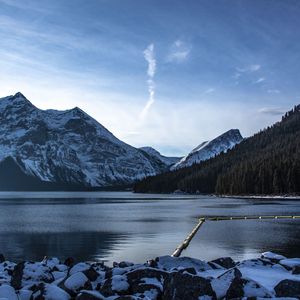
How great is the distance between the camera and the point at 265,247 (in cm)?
4231

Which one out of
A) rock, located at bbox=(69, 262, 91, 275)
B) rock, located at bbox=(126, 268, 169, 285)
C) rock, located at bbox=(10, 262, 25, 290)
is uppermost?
rock, located at bbox=(126, 268, 169, 285)

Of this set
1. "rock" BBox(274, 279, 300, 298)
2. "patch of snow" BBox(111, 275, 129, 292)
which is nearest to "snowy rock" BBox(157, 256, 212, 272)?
"patch of snow" BBox(111, 275, 129, 292)

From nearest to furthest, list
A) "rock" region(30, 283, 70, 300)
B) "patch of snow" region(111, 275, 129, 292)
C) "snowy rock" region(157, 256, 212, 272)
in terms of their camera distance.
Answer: "rock" region(30, 283, 70, 300) < "patch of snow" region(111, 275, 129, 292) < "snowy rock" region(157, 256, 212, 272)

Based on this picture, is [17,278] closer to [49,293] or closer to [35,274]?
[35,274]

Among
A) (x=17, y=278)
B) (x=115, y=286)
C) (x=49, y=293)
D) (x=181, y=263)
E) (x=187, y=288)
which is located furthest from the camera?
(x=181, y=263)

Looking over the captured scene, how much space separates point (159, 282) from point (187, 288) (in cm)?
291

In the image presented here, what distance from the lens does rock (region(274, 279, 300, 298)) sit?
63.9 feet

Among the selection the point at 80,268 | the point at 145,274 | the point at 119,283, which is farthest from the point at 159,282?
the point at 80,268

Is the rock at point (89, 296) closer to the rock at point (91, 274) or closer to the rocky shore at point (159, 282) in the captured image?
the rocky shore at point (159, 282)

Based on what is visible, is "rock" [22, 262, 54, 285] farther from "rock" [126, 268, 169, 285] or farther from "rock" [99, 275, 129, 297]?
"rock" [126, 268, 169, 285]

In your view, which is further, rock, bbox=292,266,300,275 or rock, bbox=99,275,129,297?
rock, bbox=292,266,300,275

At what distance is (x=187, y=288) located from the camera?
19500 millimetres

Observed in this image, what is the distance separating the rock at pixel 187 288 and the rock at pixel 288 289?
2.81 m

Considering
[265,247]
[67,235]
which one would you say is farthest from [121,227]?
[265,247]
